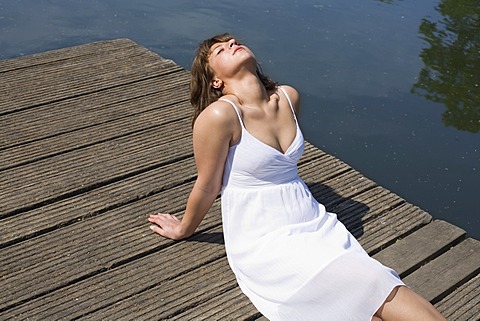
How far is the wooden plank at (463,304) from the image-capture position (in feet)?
7.84

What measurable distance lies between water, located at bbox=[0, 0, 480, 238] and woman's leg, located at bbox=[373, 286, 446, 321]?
1848 mm

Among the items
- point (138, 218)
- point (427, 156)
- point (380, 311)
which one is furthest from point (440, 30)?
point (380, 311)

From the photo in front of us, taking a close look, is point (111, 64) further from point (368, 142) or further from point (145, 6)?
point (145, 6)

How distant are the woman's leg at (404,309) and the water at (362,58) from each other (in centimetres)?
185

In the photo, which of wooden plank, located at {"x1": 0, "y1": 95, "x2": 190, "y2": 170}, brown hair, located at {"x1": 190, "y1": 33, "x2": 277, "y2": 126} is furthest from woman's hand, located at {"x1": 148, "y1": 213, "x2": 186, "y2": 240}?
wooden plank, located at {"x1": 0, "y1": 95, "x2": 190, "y2": 170}

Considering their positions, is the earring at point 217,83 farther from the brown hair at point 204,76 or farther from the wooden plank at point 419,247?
the wooden plank at point 419,247

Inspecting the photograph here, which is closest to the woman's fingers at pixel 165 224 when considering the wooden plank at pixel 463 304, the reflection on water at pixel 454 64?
the wooden plank at pixel 463 304

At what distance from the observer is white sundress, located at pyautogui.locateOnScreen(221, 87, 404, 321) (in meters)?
2.02

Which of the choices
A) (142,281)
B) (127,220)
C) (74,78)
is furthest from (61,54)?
(142,281)

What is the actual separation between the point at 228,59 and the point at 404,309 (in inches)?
39.9

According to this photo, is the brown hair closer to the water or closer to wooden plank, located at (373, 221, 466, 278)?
wooden plank, located at (373, 221, 466, 278)

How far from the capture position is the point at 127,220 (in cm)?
274

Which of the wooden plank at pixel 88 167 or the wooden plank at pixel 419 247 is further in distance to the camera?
the wooden plank at pixel 88 167

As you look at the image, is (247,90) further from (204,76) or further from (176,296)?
(176,296)
